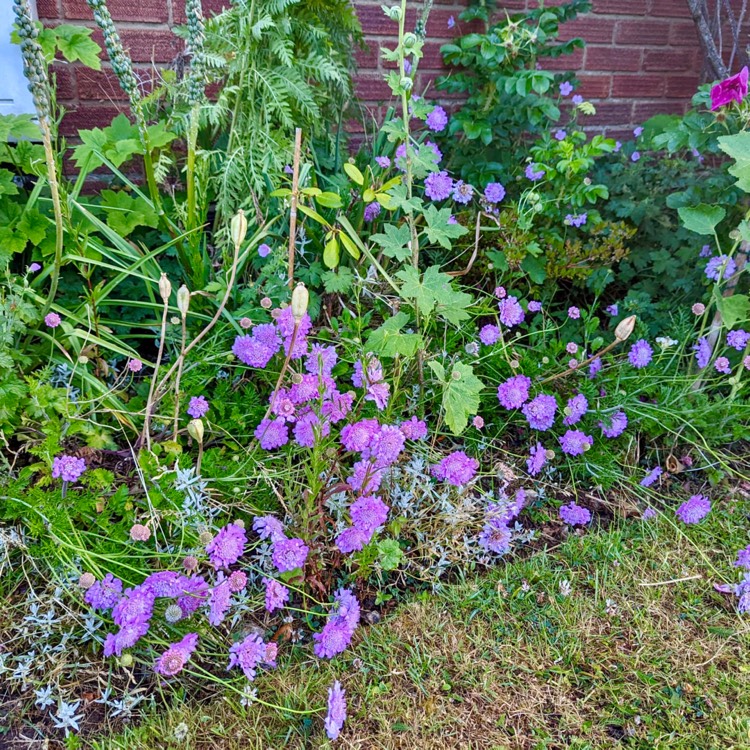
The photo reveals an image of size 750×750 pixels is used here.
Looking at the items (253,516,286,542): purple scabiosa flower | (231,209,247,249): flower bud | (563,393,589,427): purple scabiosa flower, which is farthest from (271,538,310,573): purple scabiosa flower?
(563,393,589,427): purple scabiosa flower

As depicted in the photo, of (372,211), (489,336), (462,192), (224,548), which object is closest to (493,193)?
(462,192)

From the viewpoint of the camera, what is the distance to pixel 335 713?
1.21 metres

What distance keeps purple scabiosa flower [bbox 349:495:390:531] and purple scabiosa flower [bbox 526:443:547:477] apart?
0.57 m

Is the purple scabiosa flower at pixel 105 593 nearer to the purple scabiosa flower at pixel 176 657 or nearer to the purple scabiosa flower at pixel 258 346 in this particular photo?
the purple scabiosa flower at pixel 176 657

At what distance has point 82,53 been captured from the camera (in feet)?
6.08

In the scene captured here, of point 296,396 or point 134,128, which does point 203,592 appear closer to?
point 296,396

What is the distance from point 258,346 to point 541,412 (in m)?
0.81

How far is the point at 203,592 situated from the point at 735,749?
111 centimetres

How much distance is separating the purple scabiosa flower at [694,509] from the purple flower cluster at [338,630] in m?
1.00

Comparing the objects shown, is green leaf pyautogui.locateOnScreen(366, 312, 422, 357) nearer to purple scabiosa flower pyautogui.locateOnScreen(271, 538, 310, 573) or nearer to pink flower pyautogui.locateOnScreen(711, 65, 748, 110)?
purple scabiosa flower pyautogui.locateOnScreen(271, 538, 310, 573)

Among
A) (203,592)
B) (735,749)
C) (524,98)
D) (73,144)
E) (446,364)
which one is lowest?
(735,749)

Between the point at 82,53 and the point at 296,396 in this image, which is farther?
the point at 82,53

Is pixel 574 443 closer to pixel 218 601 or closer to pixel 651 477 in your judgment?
pixel 651 477

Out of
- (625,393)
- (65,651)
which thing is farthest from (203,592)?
(625,393)
